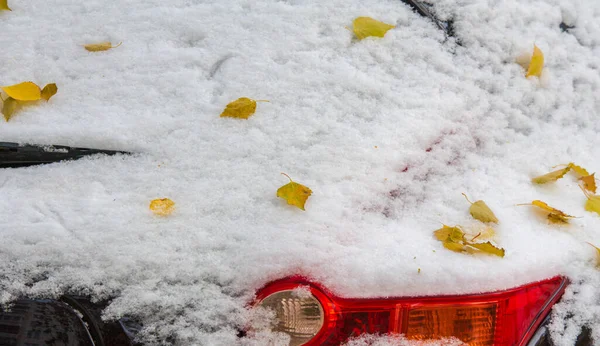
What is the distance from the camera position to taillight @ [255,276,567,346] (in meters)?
1.23

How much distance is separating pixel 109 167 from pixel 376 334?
88 cm

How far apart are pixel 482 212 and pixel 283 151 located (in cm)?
59

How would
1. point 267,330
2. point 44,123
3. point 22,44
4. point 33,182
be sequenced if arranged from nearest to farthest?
1. point 267,330
2. point 33,182
3. point 44,123
4. point 22,44

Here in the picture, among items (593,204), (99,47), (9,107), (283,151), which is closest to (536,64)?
(593,204)

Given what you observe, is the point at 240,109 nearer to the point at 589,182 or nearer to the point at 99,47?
the point at 99,47

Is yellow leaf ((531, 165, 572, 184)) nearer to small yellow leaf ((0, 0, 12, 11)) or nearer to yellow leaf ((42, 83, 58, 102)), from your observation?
yellow leaf ((42, 83, 58, 102))

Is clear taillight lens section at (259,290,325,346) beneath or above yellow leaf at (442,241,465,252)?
beneath

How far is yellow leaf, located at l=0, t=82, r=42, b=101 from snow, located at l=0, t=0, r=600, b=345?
0.20 ft

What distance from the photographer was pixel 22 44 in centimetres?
187

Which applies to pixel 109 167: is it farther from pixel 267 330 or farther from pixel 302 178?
pixel 267 330

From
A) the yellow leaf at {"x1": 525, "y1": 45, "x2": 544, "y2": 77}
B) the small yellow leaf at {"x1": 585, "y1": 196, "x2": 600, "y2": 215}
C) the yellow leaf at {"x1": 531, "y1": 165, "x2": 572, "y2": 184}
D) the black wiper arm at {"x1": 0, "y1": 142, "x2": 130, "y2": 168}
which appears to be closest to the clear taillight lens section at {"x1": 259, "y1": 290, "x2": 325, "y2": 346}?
the black wiper arm at {"x1": 0, "y1": 142, "x2": 130, "y2": 168}

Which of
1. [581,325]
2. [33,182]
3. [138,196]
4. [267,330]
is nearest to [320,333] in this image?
[267,330]

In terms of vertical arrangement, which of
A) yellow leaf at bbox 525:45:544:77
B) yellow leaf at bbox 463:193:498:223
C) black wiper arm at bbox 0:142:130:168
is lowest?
black wiper arm at bbox 0:142:130:168

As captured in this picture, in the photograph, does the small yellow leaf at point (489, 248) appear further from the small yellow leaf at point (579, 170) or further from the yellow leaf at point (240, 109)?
the yellow leaf at point (240, 109)
